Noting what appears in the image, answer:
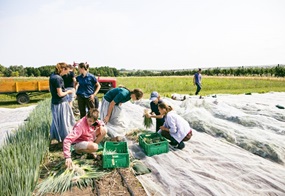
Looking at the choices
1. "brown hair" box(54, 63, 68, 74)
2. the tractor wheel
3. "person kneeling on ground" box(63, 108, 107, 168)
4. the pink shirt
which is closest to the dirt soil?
"person kneeling on ground" box(63, 108, 107, 168)

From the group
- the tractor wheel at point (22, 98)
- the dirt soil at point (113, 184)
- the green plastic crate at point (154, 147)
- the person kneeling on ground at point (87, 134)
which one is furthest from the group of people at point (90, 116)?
the tractor wheel at point (22, 98)

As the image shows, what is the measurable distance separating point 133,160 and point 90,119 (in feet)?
3.03

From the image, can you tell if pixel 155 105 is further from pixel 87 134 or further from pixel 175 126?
pixel 87 134

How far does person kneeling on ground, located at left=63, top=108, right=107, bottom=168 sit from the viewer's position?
287 centimetres

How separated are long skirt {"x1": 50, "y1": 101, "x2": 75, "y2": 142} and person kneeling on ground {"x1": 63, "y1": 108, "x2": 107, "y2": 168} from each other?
22.8 inches

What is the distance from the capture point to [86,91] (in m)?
4.36

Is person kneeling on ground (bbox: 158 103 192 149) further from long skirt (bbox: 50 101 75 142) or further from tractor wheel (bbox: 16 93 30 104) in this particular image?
tractor wheel (bbox: 16 93 30 104)

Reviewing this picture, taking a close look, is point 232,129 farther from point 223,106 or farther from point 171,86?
point 171,86

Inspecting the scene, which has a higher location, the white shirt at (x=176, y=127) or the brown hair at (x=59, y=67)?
the brown hair at (x=59, y=67)

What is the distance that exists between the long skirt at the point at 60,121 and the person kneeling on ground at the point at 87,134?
58 centimetres

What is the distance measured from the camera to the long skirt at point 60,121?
3561 millimetres

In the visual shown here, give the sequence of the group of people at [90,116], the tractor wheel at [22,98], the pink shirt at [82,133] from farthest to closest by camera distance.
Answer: the tractor wheel at [22,98], the group of people at [90,116], the pink shirt at [82,133]

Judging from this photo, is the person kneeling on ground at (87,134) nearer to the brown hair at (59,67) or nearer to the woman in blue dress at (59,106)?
the woman in blue dress at (59,106)

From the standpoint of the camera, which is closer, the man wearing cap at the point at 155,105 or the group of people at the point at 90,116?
the group of people at the point at 90,116
